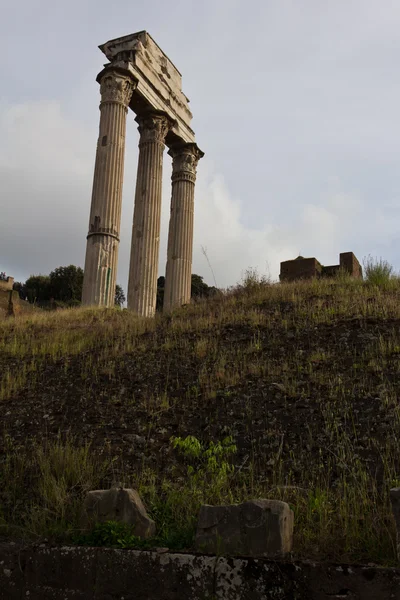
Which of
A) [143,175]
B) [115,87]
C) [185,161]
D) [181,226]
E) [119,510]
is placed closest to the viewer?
[119,510]

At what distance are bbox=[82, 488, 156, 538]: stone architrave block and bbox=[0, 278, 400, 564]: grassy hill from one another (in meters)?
0.19

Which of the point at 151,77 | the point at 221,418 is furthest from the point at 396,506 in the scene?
the point at 151,77

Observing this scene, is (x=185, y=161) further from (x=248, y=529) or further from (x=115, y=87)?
(x=248, y=529)

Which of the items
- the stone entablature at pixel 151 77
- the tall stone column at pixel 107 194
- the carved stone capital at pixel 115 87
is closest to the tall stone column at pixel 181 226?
the stone entablature at pixel 151 77

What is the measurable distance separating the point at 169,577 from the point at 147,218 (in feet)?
57.3

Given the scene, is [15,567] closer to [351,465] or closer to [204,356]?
[351,465]

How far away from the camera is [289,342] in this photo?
9.26m

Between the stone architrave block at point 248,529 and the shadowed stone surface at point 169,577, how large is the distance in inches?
7.6

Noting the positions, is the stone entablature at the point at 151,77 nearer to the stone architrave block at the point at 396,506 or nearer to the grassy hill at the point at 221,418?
the grassy hill at the point at 221,418

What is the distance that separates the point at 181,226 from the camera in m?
22.2

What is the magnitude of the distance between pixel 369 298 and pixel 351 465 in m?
6.75

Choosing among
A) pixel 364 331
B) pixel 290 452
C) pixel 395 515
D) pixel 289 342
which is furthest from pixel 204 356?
pixel 395 515

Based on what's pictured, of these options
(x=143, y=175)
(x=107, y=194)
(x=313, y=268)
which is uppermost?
(x=143, y=175)

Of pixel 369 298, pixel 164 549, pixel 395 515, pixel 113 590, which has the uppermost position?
pixel 369 298
